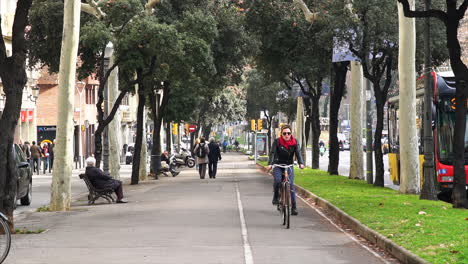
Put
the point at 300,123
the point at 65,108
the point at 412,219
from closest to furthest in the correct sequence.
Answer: the point at 412,219
the point at 65,108
the point at 300,123

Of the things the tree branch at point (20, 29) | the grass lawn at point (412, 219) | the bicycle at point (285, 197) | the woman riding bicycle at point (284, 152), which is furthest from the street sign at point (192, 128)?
the tree branch at point (20, 29)

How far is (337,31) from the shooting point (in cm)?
3203

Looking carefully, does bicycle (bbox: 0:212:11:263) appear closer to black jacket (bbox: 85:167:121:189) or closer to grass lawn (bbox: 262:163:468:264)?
grass lawn (bbox: 262:163:468:264)

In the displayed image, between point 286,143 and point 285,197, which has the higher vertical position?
Result: point 286,143

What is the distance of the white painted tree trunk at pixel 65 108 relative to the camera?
24703 mm

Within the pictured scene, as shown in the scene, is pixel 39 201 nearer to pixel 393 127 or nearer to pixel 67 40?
pixel 67 40

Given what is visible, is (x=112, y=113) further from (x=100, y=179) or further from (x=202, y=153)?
(x=202, y=153)

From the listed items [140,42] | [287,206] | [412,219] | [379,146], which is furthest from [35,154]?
[412,219]

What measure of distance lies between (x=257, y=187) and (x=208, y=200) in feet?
28.9

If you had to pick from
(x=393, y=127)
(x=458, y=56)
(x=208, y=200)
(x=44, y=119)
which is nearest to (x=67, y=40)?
(x=208, y=200)

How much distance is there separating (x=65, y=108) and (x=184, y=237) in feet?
28.3

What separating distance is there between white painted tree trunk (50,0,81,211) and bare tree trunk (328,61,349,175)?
56.7 ft

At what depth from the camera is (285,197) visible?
1931 centimetres

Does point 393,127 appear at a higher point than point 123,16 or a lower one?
lower
